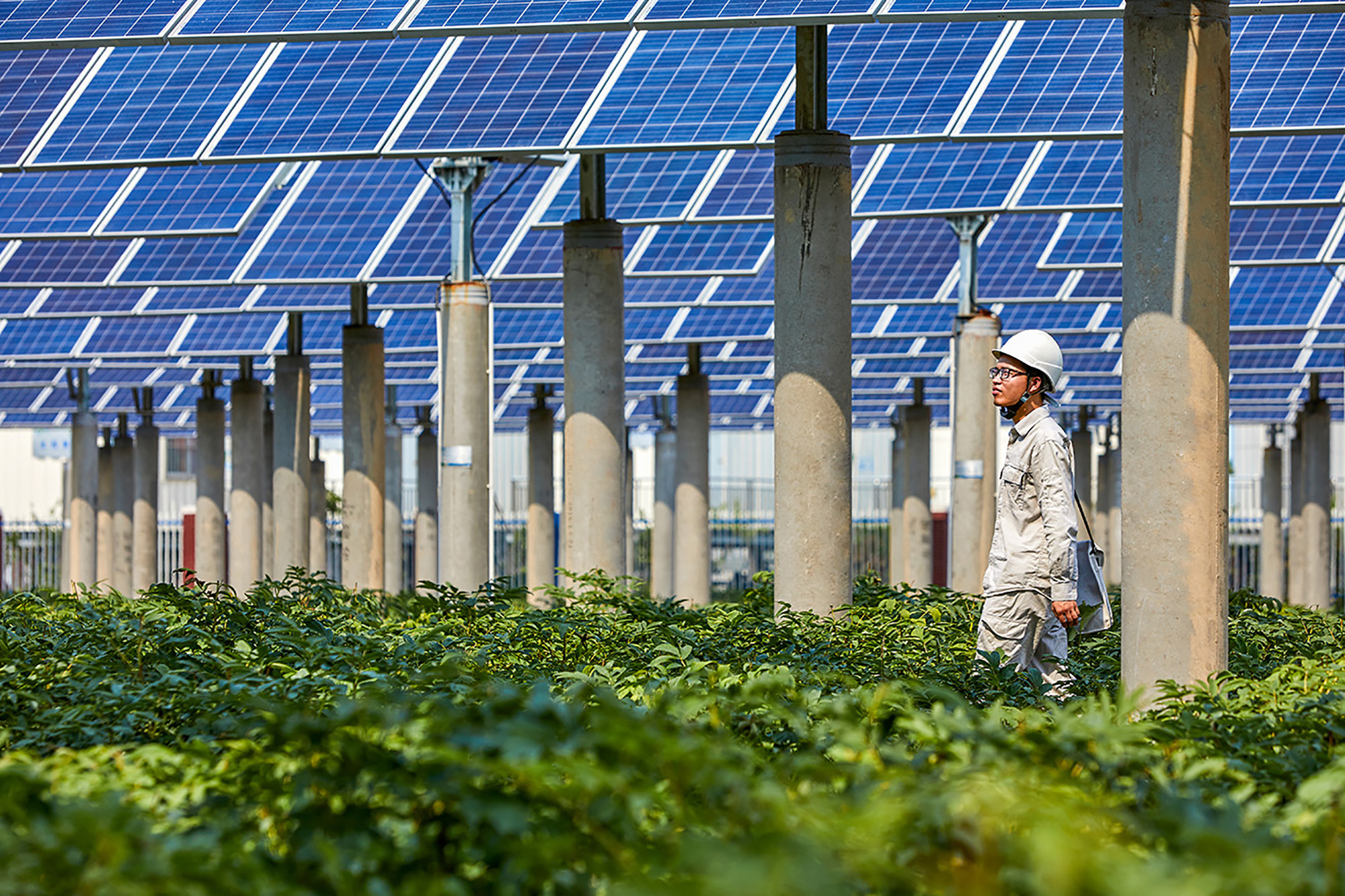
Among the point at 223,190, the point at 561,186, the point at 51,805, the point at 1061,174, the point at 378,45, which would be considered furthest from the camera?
the point at 561,186

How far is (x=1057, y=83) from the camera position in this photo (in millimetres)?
15672

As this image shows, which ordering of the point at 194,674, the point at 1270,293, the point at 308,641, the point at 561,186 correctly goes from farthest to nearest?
the point at 1270,293
the point at 561,186
the point at 308,641
the point at 194,674

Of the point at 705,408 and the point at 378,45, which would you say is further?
the point at 705,408

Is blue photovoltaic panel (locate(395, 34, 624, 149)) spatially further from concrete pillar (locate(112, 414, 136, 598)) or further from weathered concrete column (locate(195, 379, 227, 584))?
concrete pillar (locate(112, 414, 136, 598))

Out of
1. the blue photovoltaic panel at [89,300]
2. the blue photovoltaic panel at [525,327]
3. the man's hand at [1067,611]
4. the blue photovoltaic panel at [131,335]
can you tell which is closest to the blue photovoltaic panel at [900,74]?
the man's hand at [1067,611]

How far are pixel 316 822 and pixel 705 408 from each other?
88.8ft

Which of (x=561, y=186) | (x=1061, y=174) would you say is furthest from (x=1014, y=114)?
(x=561, y=186)

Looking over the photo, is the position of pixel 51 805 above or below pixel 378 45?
below

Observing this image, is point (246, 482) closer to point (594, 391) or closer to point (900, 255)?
point (900, 255)

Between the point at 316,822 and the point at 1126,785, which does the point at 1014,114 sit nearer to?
the point at 1126,785

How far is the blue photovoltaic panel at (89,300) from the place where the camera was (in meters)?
27.4

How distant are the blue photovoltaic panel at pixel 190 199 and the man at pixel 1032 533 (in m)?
13.4

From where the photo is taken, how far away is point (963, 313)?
841 inches

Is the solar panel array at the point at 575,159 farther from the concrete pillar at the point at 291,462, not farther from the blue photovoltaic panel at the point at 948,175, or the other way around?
the concrete pillar at the point at 291,462
